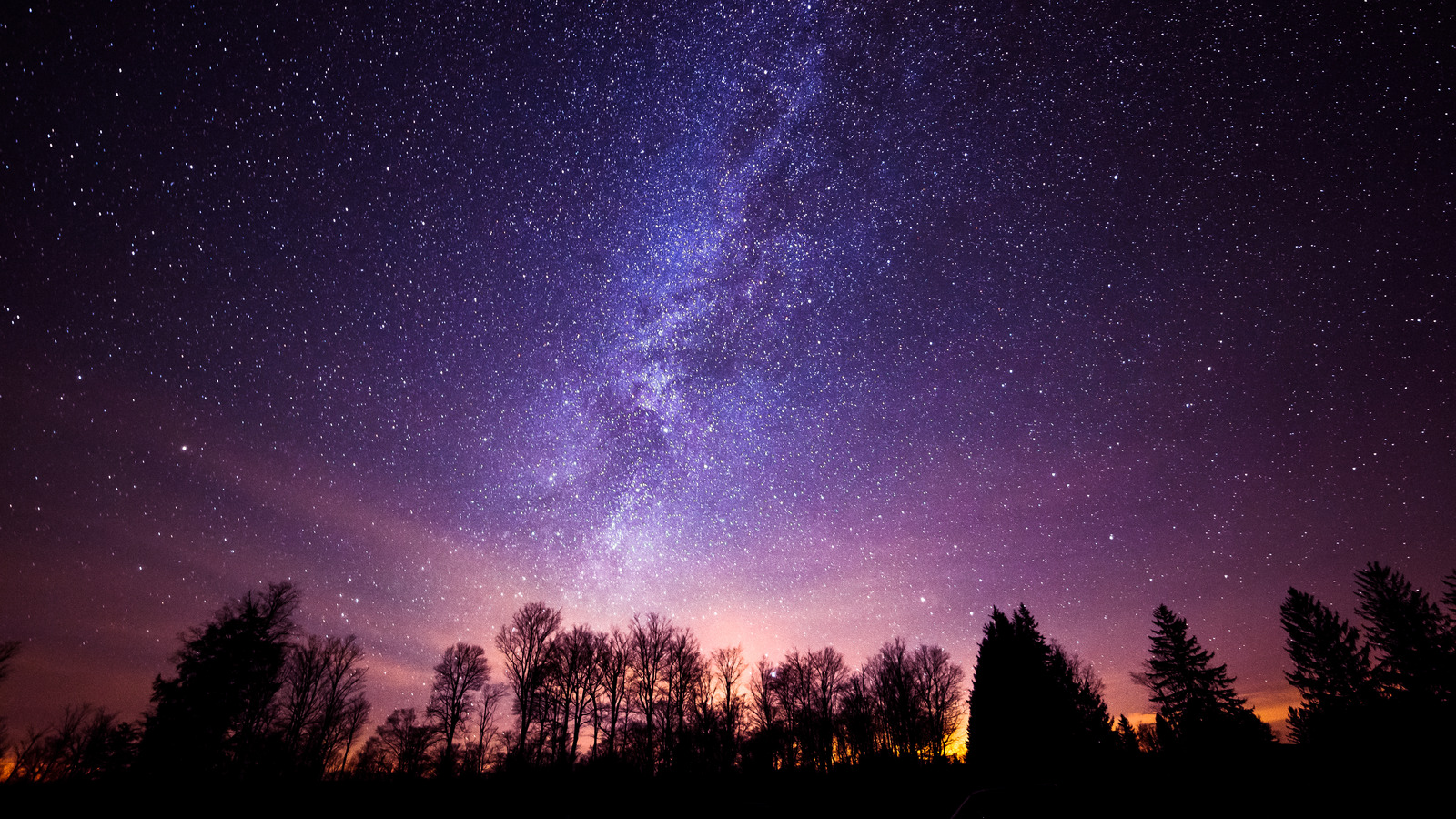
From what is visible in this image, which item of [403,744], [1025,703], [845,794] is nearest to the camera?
[845,794]

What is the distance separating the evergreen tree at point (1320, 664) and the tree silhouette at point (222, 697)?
66.6 m

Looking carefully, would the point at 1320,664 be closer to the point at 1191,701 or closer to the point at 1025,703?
the point at 1191,701

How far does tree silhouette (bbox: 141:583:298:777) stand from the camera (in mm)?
27812

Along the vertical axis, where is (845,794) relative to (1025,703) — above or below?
below

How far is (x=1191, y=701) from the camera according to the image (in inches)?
1783

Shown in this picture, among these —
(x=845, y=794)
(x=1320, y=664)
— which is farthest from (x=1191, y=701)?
(x=845, y=794)

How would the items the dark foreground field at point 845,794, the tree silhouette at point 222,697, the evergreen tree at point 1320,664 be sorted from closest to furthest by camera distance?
the dark foreground field at point 845,794 → the tree silhouette at point 222,697 → the evergreen tree at point 1320,664

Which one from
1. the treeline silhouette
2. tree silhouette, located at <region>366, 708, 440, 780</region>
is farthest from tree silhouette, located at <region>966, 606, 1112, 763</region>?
tree silhouette, located at <region>366, 708, 440, 780</region>

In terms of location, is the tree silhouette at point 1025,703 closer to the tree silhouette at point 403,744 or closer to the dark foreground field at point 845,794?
the dark foreground field at point 845,794

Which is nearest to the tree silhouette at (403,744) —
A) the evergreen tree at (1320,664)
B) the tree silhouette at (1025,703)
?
the tree silhouette at (1025,703)

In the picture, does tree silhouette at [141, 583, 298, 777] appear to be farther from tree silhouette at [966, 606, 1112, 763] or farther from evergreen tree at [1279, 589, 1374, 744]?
evergreen tree at [1279, 589, 1374, 744]

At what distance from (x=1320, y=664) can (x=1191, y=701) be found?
952 centimetres

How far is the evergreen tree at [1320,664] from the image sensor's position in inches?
1423

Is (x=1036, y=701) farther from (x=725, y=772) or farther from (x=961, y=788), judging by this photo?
(x=725, y=772)
